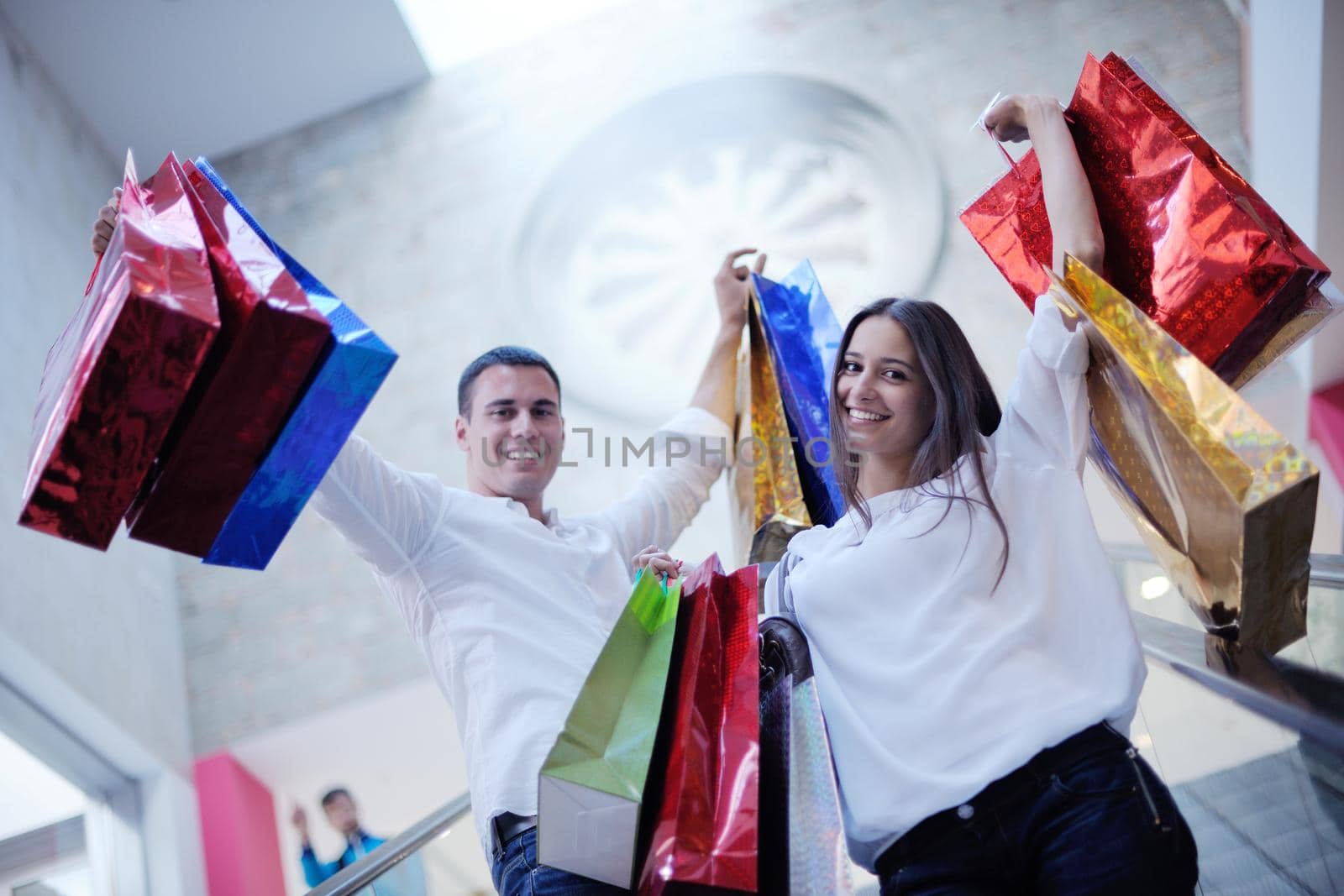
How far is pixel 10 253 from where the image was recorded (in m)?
5.12

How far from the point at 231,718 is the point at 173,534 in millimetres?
4812

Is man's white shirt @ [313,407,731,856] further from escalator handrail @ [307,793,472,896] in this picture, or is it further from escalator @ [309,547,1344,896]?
escalator @ [309,547,1344,896]

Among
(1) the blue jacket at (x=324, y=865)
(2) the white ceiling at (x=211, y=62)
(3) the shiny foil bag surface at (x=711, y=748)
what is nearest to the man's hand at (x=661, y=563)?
(3) the shiny foil bag surface at (x=711, y=748)

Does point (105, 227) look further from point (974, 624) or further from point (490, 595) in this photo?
point (974, 624)

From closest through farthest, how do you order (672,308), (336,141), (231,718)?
(231,718), (672,308), (336,141)

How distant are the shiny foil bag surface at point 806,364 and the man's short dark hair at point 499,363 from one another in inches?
18.9

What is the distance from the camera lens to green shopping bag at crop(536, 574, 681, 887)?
136 cm

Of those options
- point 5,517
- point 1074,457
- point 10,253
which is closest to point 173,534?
point 1074,457

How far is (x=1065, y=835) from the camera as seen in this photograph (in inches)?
54.0

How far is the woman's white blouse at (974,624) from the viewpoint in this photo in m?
1.46

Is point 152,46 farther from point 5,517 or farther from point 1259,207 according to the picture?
point 1259,207

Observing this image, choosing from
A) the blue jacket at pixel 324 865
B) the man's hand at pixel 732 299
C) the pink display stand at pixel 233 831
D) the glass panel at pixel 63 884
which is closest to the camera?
the man's hand at pixel 732 299

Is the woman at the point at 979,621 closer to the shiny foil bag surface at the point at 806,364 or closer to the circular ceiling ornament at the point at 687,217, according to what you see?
the shiny foil bag surface at the point at 806,364


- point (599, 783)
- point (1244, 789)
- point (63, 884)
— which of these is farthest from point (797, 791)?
point (63, 884)
